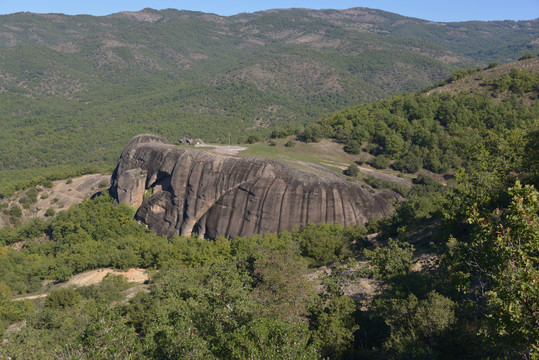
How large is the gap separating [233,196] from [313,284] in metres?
21.9

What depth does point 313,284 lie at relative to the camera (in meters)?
27.1

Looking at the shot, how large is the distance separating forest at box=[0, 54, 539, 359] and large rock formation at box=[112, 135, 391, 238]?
7.58 feet

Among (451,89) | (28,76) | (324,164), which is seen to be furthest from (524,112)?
(28,76)

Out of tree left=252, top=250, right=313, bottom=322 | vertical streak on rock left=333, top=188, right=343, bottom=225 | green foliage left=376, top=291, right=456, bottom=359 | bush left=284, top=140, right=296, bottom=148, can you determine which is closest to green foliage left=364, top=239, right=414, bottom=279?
tree left=252, top=250, right=313, bottom=322

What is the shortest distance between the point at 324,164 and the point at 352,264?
33.8 meters

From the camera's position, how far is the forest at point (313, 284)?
10672 millimetres

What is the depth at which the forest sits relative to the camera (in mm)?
10672

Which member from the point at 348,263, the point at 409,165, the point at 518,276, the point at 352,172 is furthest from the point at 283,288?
Result: the point at 409,165

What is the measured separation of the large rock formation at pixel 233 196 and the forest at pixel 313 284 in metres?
2.31

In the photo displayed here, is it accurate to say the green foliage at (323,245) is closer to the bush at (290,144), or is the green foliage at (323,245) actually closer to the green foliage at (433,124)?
the bush at (290,144)

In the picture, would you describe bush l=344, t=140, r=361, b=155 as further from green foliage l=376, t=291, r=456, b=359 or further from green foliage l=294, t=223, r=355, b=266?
green foliage l=376, t=291, r=456, b=359

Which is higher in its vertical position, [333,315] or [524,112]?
[524,112]

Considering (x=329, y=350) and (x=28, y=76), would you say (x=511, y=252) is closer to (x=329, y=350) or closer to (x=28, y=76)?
(x=329, y=350)

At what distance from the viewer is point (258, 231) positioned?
4450cm
